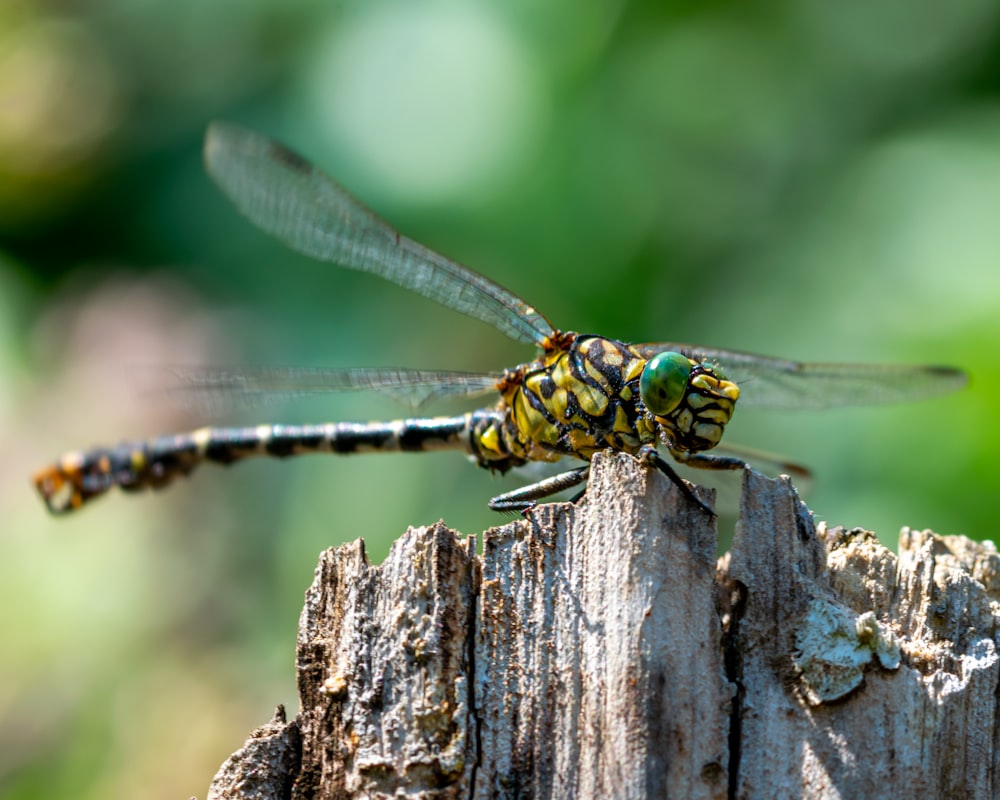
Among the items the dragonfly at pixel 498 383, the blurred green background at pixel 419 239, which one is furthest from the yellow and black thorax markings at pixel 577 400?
the blurred green background at pixel 419 239

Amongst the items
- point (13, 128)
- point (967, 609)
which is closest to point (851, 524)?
point (967, 609)

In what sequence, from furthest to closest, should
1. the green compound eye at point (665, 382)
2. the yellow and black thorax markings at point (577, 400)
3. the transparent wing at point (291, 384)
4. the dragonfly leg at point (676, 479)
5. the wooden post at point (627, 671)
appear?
the transparent wing at point (291, 384) < the yellow and black thorax markings at point (577, 400) < the green compound eye at point (665, 382) < the dragonfly leg at point (676, 479) < the wooden post at point (627, 671)

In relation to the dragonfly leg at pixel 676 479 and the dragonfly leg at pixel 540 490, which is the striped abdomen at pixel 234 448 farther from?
the dragonfly leg at pixel 676 479

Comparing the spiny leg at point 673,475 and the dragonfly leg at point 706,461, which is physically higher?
the dragonfly leg at point 706,461

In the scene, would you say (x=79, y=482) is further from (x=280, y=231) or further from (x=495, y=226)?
(x=495, y=226)

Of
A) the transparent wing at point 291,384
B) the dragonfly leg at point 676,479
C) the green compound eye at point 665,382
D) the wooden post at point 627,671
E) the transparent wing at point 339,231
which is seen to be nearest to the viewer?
the wooden post at point 627,671

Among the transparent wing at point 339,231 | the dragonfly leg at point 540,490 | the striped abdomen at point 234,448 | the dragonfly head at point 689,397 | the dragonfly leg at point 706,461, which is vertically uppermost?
the transparent wing at point 339,231

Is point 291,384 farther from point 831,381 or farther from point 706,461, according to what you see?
point 831,381
